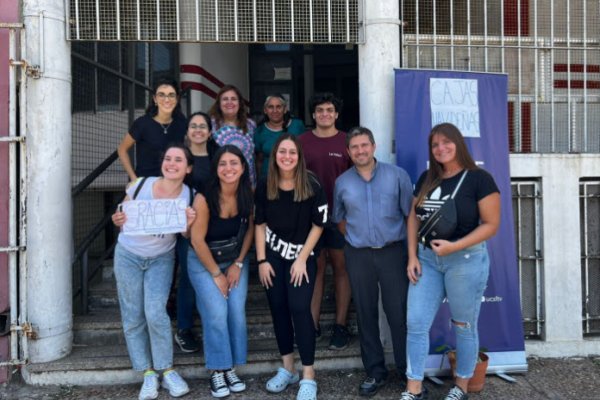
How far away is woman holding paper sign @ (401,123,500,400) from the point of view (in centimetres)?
336

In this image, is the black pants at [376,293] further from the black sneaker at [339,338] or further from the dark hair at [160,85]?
the dark hair at [160,85]

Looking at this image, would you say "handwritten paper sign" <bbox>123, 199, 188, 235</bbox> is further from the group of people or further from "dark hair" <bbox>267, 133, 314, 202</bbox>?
"dark hair" <bbox>267, 133, 314, 202</bbox>

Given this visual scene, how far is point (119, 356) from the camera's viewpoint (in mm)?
4145

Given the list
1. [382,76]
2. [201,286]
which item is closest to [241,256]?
[201,286]

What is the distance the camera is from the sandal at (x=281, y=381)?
3.78 meters

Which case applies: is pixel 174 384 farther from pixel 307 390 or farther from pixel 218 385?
pixel 307 390

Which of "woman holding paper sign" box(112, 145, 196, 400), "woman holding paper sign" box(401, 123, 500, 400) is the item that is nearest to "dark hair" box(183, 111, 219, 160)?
"woman holding paper sign" box(112, 145, 196, 400)

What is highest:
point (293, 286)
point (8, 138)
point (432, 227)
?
point (8, 138)

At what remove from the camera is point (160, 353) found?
3.76 meters

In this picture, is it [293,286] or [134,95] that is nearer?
[293,286]

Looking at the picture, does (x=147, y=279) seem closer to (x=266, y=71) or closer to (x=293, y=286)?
(x=293, y=286)

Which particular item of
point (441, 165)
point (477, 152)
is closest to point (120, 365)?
point (441, 165)

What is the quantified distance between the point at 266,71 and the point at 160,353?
5.51m

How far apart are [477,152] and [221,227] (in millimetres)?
2159
